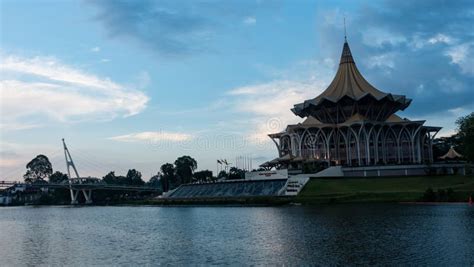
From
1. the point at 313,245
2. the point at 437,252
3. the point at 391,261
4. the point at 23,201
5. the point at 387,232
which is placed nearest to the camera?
the point at 391,261

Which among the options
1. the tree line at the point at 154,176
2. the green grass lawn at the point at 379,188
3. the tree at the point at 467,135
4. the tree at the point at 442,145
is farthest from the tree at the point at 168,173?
the tree at the point at 467,135

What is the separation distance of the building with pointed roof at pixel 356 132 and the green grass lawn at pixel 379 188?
1746 cm

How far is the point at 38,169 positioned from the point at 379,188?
138759 millimetres

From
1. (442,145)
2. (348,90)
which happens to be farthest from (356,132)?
(442,145)

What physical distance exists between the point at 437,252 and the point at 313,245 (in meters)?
6.51

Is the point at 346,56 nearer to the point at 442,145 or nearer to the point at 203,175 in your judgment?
the point at 442,145

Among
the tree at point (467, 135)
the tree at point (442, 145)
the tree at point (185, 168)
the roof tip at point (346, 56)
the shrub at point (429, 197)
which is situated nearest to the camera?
the shrub at point (429, 197)

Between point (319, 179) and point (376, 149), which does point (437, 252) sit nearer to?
point (319, 179)

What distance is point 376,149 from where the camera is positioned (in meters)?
99.4

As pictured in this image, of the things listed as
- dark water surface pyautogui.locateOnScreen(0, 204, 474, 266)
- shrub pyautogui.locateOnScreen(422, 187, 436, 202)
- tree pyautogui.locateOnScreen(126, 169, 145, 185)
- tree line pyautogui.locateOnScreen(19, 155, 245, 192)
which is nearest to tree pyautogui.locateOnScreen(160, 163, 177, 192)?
tree line pyautogui.locateOnScreen(19, 155, 245, 192)

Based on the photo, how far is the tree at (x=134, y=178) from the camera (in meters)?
170

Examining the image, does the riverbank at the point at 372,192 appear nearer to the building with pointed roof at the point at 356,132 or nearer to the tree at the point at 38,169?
the building with pointed roof at the point at 356,132

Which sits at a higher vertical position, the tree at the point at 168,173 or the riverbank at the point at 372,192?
the tree at the point at 168,173

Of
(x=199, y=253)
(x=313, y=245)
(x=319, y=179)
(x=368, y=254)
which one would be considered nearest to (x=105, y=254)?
(x=199, y=253)
